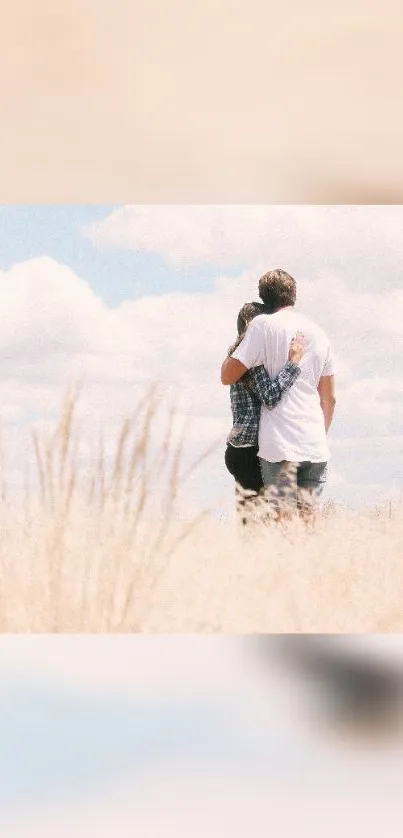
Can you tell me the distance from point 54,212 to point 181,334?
590mm

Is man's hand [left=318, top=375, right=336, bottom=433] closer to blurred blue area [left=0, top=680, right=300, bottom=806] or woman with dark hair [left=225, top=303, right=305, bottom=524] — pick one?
woman with dark hair [left=225, top=303, right=305, bottom=524]

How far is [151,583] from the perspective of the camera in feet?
7.13

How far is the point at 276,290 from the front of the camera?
7.53ft

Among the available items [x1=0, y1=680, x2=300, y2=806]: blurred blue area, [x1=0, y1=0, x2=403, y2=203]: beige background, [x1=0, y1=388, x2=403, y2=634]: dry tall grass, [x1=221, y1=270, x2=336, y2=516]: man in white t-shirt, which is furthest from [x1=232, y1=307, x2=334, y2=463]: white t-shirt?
[x1=0, y1=680, x2=300, y2=806]: blurred blue area

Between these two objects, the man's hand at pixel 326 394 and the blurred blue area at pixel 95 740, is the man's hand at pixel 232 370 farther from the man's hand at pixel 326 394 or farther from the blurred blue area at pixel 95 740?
the blurred blue area at pixel 95 740

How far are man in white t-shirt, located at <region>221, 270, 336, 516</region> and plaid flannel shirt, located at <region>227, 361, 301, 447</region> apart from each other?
0.05 feet


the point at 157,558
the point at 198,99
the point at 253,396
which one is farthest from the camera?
the point at 253,396

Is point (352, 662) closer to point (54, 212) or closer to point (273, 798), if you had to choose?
point (273, 798)

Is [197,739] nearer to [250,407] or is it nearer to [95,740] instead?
[95,740]

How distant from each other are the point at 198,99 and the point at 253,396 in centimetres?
105

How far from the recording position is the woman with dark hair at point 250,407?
2246mm

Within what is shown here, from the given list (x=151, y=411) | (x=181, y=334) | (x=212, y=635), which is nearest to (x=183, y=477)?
(x=151, y=411)

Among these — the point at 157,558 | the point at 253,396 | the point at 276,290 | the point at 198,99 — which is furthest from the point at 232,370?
the point at 198,99

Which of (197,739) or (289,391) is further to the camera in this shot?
(289,391)
